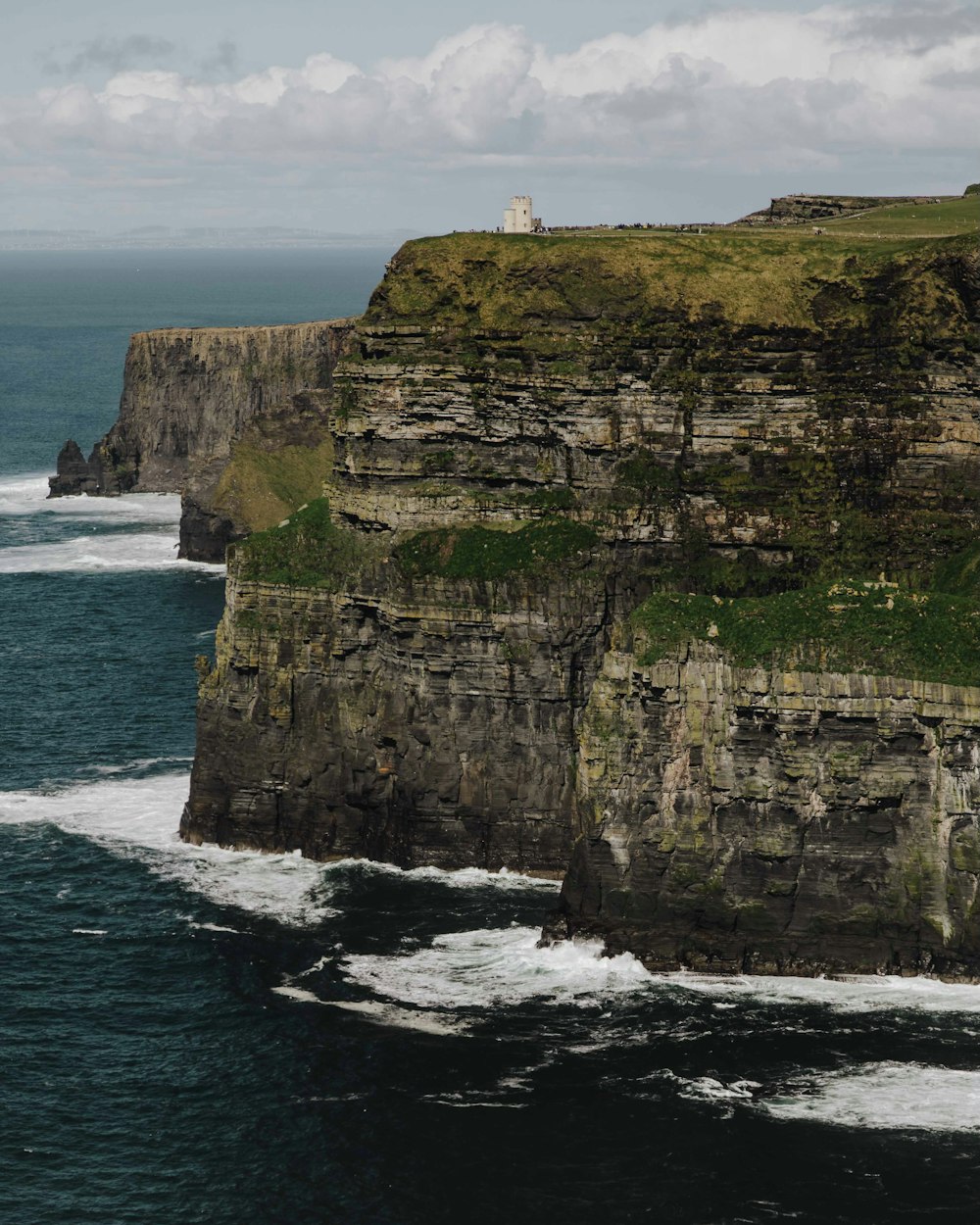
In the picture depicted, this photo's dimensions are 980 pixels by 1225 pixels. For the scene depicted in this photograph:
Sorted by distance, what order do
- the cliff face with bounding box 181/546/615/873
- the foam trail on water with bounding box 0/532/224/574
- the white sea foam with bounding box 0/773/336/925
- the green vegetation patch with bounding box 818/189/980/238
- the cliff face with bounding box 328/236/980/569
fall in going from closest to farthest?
the white sea foam with bounding box 0/773/336/925, the cliff face with bounding box 181/546/615/873, the cliff face with bounding box 328/236/980/569, the green vegetation patch with bounding box 818/189/980/238, the foam trail on water with bounding box 0/532/224/574

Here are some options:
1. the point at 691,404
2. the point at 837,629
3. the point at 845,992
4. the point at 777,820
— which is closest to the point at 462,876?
the point at 777,820

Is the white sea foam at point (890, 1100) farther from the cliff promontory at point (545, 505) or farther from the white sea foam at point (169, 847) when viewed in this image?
the white sea foam at point (169, 847)

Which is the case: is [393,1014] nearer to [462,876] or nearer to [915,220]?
[462,876]

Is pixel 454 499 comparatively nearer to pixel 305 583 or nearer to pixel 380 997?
pixel 305 583

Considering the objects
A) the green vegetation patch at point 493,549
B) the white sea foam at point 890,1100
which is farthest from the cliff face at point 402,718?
the white sea foam at point 890,1100

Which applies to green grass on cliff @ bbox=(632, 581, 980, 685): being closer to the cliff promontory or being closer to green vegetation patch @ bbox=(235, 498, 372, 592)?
the cliff promontory

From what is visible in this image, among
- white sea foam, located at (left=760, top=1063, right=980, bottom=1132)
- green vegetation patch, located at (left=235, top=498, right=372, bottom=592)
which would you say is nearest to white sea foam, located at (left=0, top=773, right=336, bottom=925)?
green vegetation patch, located at (left=235, top=498, right=372, bottom=592)

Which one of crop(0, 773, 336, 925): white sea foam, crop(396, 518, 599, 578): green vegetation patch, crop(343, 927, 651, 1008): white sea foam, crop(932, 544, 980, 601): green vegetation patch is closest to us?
crop(343, 927, 651, 1008): white sea foam

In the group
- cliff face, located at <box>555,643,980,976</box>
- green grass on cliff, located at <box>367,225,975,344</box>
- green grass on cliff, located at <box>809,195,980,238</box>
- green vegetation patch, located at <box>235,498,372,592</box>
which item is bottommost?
cliff face, located at <box>555,643,980,976</box>
